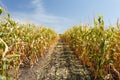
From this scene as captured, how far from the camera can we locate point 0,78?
2.33 m

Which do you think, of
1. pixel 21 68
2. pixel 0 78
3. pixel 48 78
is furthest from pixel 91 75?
pixel 0 78

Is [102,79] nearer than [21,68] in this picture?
Yes

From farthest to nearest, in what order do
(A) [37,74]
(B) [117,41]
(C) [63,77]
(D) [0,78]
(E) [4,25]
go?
(A) [37,74] → (C) [63,77] → (E) [4,25] → (B) [117,41] → (D) [0,78]

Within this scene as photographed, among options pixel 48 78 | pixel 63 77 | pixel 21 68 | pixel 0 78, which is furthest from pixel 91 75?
pixel 0 78

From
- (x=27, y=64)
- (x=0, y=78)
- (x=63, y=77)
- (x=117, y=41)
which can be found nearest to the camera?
(x=0, y=78)

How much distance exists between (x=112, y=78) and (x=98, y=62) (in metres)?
0.45

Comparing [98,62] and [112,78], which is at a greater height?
[98,62]

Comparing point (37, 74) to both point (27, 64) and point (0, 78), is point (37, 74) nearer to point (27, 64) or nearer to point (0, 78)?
point (27, 64)

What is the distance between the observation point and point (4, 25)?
510cm

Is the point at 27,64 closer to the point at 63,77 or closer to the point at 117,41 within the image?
the point at 63,77

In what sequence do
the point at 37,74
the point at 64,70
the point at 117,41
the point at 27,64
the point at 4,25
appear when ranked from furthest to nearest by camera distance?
the point at 27,64, the point at 64,70, the point at 37,74, the point at 4,25, the point at 117,41

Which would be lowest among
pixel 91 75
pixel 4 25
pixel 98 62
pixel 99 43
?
pixel 91 75

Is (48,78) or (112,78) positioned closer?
(112,78)

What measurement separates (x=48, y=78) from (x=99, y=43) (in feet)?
4.72
